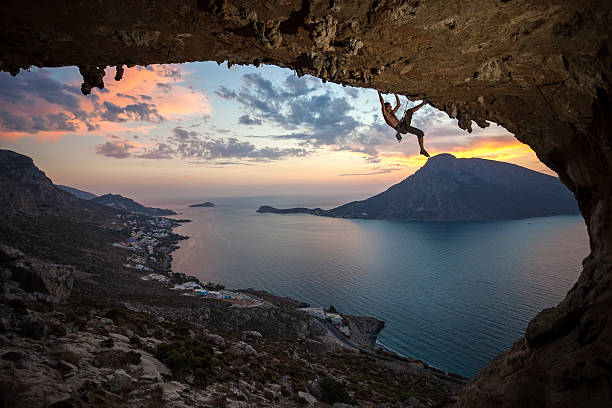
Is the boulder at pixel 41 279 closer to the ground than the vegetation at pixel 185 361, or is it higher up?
higher up

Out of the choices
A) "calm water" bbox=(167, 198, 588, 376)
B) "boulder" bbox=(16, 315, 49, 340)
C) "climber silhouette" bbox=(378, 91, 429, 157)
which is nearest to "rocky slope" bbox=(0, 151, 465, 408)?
"boulder" bbox=(16, 315, 49, 340)

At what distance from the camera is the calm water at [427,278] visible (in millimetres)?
45031

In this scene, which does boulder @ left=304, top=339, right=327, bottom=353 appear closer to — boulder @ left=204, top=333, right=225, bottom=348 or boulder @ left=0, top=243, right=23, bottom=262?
boulder @ left=204, top=333, right=225, bottom=348

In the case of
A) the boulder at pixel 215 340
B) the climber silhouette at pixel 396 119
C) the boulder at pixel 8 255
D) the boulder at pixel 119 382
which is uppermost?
the climber silhouette at pixel 396 119

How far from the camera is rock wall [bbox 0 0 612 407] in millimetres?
4129

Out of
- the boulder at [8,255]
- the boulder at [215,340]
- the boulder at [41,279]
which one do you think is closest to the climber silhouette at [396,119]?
the boulder at [215,340]

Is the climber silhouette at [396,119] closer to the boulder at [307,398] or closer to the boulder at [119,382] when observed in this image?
the boulder at [119,382]

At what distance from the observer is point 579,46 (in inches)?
194

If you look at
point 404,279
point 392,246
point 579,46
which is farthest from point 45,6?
point 392,246

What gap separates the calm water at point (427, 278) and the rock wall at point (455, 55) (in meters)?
39.6

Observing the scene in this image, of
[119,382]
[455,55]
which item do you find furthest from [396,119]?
[119,382]

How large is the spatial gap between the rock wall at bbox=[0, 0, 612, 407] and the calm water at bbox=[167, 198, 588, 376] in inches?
1558

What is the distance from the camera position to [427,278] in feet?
253

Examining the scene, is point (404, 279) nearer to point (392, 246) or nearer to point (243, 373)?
point (392, 246)
